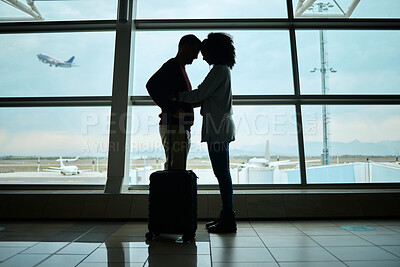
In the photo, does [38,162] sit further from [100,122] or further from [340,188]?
[340,188]

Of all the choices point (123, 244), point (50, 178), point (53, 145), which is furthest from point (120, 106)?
point (123, 244)

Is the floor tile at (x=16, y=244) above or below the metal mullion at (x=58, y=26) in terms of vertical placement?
below

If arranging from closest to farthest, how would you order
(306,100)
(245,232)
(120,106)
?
(245,232) < (120,106) < (306,100)

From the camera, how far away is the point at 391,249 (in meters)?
2.00

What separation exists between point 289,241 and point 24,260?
63.3 inches

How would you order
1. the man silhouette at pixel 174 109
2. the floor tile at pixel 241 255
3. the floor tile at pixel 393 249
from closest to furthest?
the floor tile at pixel 241 255 < the floor tile at pixel 393 249 < the man silhouette at pixel 174 109

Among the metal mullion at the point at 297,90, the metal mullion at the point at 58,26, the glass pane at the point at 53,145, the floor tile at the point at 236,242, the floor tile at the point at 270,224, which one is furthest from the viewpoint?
the metal mullion at the point at 58,26

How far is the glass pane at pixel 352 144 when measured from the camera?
3.65m

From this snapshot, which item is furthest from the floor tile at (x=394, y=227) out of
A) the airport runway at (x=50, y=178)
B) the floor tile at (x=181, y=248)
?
the airport runway at (x=50, y=178)

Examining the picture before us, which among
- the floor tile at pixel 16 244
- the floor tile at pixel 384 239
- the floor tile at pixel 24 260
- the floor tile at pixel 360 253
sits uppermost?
the floor tile at pixel 384 239

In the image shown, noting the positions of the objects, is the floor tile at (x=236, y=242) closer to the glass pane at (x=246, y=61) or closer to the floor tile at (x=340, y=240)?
the floor tile at (x=340, y=240)

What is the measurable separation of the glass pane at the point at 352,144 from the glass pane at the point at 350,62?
25 centimetres

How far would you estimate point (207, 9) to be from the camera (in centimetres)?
389

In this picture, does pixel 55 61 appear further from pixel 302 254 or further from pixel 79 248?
pixel 302 254
